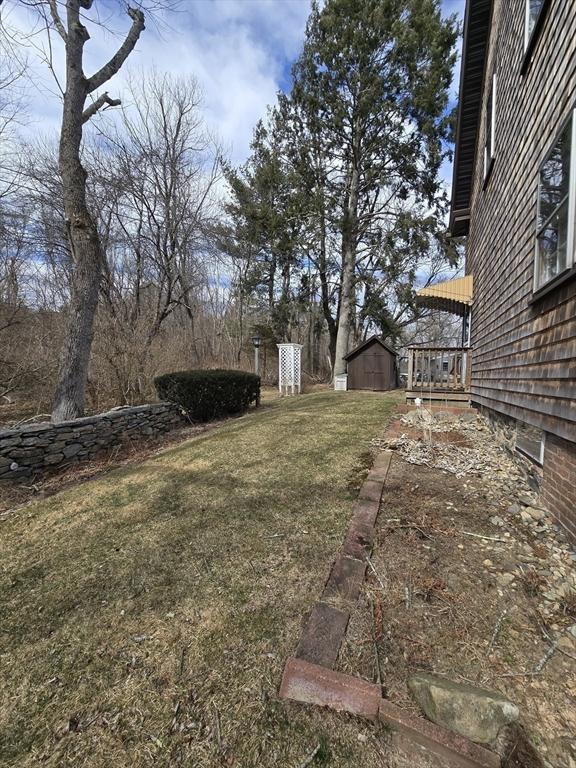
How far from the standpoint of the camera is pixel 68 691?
1.53 meters

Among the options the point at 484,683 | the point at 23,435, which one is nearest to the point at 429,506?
the point at 484,683

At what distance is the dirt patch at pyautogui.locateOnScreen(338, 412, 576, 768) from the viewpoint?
1394 millimetres

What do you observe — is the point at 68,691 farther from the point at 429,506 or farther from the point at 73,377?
the point at 73,377

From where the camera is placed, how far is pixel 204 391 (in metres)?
7.70

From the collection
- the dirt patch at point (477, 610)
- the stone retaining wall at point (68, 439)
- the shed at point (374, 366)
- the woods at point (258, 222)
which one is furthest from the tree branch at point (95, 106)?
the shed at point (374, 366)

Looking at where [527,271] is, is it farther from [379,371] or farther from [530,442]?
[379,371]

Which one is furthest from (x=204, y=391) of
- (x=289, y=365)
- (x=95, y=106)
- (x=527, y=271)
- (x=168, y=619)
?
(x=289, y=365)

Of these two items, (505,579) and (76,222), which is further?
(76,222)

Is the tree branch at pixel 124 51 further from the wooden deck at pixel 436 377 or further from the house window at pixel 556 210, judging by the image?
the wooden deck at pixel 436 377

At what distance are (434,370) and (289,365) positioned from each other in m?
6.88

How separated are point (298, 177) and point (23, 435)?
16134 millimetres

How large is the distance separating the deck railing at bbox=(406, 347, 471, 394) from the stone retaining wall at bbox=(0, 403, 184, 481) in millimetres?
5632

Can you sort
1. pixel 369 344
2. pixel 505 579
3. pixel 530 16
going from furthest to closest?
pixel 369 344
pixel 530 16
pixel 505 579

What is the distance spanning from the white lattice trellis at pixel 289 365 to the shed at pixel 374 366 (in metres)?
3.07
